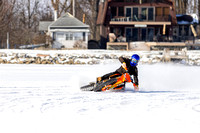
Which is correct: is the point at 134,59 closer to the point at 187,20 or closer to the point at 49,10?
the point at 187,20

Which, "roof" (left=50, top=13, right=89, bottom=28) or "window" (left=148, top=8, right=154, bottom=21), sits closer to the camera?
"window" (left=148, top=8, right=154, bottom=21)

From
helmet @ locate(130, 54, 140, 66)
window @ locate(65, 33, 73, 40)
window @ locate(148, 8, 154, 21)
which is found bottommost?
helmet @ locate(130, 54, 140, 66)

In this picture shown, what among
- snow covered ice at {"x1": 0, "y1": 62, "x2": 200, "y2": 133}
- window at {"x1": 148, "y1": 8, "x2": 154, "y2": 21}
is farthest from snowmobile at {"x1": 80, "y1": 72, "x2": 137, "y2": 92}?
window at {"x1": 148, "y1": 8, "x2": 154, "y2": 21}

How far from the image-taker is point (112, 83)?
36.0 feet

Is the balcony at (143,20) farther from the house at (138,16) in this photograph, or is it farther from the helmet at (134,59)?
the helmet at (134,59)

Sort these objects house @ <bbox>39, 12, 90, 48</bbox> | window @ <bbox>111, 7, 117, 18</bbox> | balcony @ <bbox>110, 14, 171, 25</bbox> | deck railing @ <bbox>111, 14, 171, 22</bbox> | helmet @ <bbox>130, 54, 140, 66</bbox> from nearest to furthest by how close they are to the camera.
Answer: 1. helmet @ <bbox>130, 54, 140, 66</bbox>
2. balcony @ <bbox>110, 14, 171, 25</bbox>
3. deck railing @ <bbox>111, 14, 171, 22</bbox>
4. house @ <bbox>39, 12, 90, 48</bbox>
5. window @ <bbox>111, 7, 117, 18</bbox>

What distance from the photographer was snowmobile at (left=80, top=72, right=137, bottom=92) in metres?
10.9

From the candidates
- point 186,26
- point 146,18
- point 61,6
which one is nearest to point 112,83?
point 146,18

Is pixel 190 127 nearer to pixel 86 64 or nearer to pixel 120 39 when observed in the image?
pixel 86 64

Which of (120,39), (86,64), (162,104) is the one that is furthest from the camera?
(120,39)

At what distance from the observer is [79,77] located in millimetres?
12742

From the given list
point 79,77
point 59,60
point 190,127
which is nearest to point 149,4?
point 59,60

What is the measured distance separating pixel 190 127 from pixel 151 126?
66 centimetres

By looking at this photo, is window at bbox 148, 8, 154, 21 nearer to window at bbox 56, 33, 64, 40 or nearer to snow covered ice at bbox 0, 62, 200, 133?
window at bbox 56, 33, 64, 40
